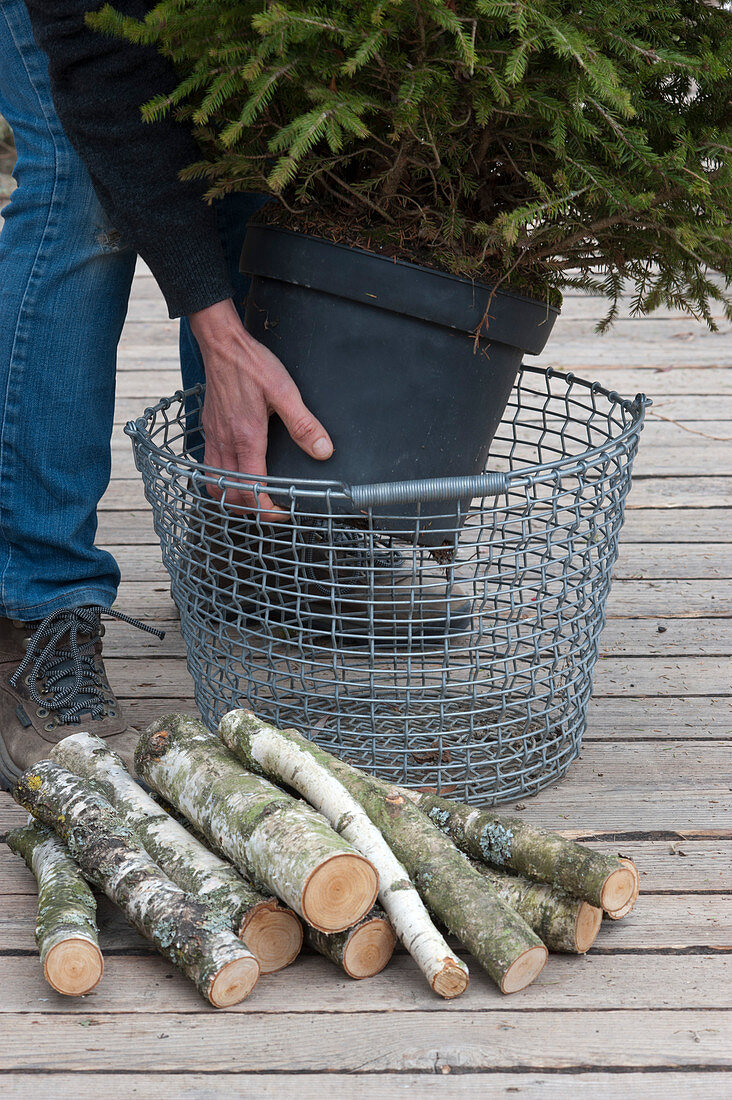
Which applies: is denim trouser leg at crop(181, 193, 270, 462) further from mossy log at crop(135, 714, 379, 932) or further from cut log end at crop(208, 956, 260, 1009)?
cut log end at crop(208, 956, 260, 1009)

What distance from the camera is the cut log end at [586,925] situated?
3.15 feet

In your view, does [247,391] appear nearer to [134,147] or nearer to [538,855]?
[134,147]

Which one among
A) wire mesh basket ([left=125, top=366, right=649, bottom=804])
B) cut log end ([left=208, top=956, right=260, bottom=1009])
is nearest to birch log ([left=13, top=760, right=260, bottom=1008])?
cut log end ([left=208, top=956, right=260, bottom=1009])

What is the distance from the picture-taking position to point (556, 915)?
97 cm

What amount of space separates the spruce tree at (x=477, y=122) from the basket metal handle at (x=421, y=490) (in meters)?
0.23

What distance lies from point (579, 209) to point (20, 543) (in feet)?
2.46

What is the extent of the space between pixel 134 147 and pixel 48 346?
0.88 ft

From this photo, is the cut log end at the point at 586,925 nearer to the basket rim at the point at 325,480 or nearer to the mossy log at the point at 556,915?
the mossy log at the point at 556,915

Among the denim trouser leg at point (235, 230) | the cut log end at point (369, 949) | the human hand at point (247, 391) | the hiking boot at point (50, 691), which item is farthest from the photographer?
the denim trouser leg at point (235, 230)

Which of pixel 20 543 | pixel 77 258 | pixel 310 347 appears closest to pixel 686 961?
pixel 310 347

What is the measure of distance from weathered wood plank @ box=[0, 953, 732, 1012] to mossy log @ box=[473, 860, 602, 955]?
0.07ft

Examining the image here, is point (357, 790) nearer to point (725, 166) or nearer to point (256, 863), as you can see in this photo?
point (256, 863)

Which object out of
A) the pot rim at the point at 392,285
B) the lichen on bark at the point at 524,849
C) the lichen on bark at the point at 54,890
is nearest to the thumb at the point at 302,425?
the pot rim at the point at 392,285

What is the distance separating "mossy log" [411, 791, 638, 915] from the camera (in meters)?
0.95
